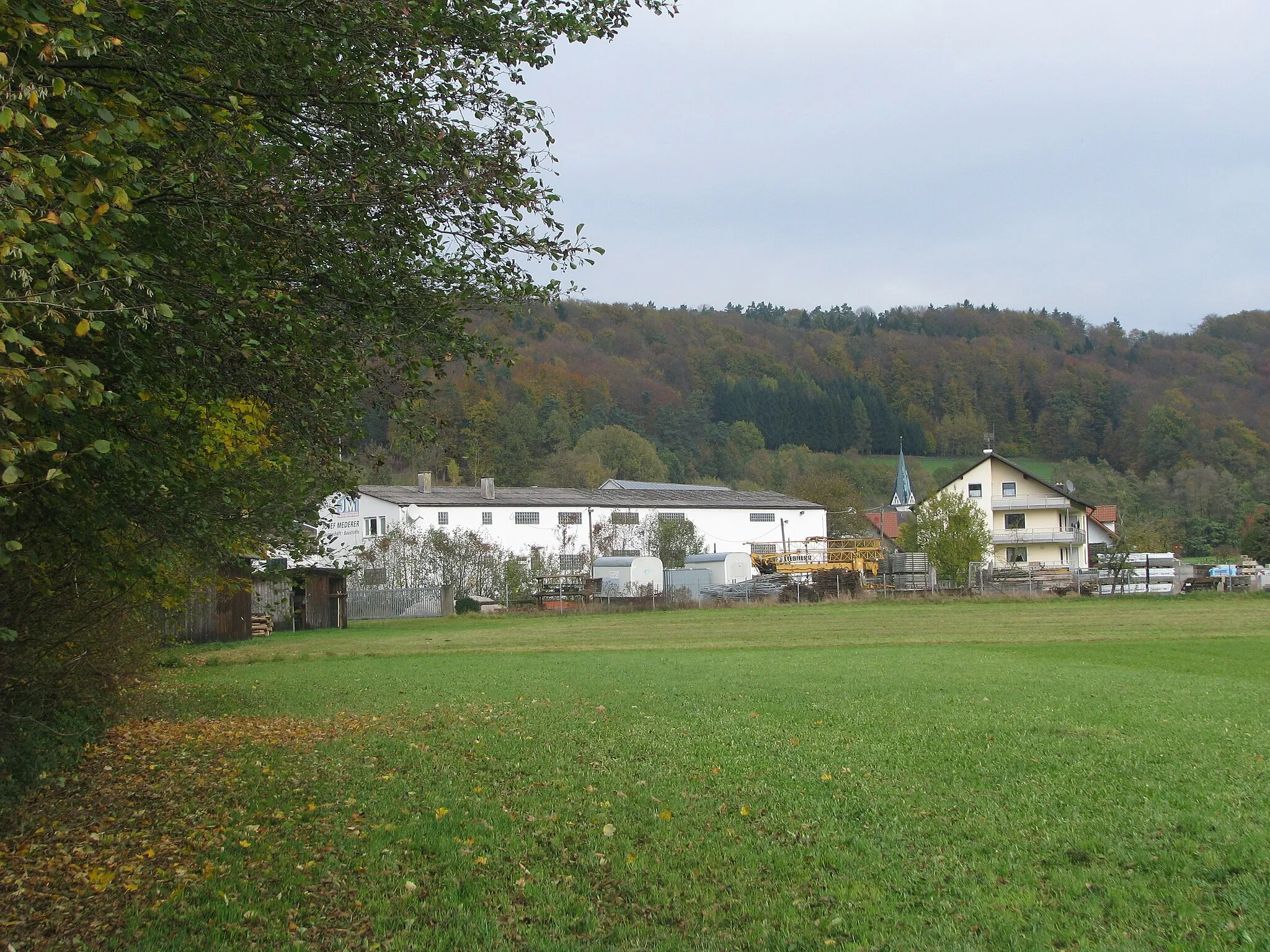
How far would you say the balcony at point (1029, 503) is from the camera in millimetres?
76375

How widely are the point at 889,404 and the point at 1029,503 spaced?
53.6 meters

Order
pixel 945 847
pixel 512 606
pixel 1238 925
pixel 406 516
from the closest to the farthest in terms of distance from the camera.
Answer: pixel 1238 925 → pixel 945 847 → pixel 512 606 → pixel 406 516

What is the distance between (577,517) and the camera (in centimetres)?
7419

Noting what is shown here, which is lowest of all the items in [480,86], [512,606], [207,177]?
[512,606]

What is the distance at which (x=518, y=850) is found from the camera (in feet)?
23.9

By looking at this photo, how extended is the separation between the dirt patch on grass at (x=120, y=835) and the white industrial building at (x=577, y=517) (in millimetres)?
53365

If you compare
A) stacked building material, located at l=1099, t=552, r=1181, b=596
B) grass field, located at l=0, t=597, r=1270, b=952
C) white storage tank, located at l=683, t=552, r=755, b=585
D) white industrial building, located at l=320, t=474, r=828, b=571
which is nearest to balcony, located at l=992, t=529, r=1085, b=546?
white industrial building, located at l=320, t=474, r=828, b=571

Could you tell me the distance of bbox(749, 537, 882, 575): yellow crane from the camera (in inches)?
2386

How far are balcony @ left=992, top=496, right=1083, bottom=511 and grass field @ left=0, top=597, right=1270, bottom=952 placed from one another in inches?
2463

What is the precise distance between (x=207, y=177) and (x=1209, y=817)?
24.5 feet

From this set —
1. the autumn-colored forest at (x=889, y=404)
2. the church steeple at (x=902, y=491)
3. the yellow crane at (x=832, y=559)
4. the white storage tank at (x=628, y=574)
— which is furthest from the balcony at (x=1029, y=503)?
the church steeple at (x=902, y=491)

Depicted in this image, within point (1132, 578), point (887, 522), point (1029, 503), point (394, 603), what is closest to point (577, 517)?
point (394, 603)

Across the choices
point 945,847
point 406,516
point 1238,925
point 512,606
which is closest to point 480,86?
point 945,847

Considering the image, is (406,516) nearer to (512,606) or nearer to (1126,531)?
(512,606)
